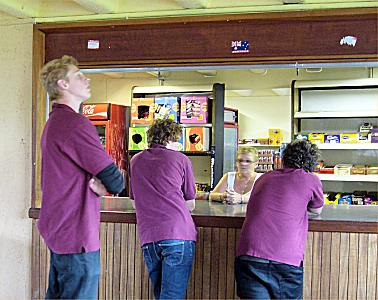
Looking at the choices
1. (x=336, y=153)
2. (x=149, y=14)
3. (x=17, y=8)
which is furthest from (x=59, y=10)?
(x=336, y=153)

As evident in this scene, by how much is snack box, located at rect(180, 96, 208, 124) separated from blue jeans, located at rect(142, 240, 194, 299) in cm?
327

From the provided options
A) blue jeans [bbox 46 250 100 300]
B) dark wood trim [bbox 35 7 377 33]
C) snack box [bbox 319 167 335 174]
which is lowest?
blue jeans [bbox 46 250 100 300]

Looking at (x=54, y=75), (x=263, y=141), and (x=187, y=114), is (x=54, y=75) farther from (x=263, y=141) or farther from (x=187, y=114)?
(x=263, y=141)

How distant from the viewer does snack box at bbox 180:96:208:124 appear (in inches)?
238

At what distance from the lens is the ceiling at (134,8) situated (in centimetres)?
353

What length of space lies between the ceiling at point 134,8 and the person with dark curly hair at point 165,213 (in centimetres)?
123

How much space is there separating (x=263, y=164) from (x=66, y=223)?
16.4 feet

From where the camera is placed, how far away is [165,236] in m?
2.81

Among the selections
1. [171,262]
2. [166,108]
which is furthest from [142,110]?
[171,262]

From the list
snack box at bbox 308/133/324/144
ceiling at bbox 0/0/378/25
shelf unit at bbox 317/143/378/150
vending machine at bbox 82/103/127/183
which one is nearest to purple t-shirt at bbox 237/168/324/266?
ceiling at bbox 0/0/378/25

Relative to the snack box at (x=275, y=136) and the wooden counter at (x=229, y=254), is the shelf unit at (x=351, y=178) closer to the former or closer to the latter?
the snack box at (x=275, y=136)

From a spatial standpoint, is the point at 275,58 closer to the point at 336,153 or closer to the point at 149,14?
the point at 149,14

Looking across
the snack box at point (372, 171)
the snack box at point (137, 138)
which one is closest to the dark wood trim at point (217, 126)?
the snack box at point (137, 138)

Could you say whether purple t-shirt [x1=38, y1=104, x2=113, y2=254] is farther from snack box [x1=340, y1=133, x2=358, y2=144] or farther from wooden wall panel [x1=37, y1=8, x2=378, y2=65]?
snack box [x1=340, y1=133, x2=358, y2=144]
